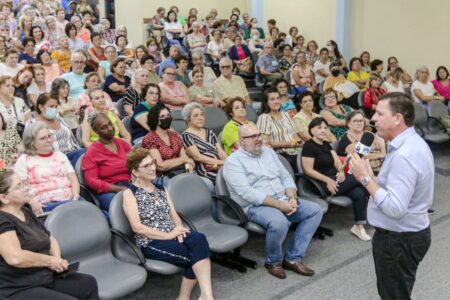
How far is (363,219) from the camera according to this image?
4.35 meters

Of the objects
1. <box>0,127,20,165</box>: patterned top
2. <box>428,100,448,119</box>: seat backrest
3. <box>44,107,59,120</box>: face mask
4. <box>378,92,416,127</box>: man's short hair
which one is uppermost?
<box>378,92,416,127</box>: man's short hair

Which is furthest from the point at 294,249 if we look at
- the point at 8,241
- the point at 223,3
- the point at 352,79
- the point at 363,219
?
the point at 223,3

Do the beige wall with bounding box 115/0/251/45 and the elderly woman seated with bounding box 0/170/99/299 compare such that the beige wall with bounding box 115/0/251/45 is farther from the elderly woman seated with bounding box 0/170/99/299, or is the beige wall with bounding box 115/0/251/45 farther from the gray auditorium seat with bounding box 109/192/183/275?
the elderly woman seated with bounding box 0/170/99/299

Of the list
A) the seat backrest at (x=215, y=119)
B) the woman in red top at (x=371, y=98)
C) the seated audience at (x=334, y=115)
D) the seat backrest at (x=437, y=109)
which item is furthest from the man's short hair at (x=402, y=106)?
the seat backrest at (x=437, y=109)

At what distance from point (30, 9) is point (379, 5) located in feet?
20.1

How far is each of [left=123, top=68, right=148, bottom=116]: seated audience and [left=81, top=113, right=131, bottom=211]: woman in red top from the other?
4.72 ft

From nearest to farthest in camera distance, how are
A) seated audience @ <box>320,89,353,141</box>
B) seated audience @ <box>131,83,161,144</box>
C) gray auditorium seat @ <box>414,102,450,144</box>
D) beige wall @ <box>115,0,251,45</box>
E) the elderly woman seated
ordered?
the elderly woman seated < seated audience @ <box>131,83,161,144</box> < seated audience @ <box>320,89,353,141</box> < gray auditorium seat @ <box>414,102,450,144</box> < beige wall @ <box>115,0,251,45</box>

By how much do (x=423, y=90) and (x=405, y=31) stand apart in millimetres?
1717

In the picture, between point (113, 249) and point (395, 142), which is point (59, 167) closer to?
point (113, 249)

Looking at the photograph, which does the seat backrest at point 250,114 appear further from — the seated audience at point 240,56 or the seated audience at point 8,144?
the seated audience at point 8,144

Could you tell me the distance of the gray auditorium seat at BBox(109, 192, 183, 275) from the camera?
9.89 feet

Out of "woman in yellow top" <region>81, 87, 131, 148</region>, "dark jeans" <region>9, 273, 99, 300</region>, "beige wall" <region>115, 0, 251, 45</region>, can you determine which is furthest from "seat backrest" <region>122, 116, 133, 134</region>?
"beige wall" <region>115, 0, 251, 45</region>

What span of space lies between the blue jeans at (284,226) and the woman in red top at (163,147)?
0.88 metres

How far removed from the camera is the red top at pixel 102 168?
12.4 ft
